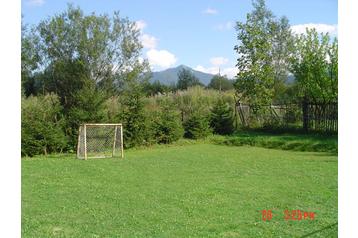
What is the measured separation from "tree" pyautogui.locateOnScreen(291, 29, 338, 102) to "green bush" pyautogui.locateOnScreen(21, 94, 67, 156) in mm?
10599

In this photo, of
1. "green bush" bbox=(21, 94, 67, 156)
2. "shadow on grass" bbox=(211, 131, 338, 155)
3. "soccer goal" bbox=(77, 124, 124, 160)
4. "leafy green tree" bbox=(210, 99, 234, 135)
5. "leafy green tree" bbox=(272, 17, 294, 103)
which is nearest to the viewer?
"soccer goal" bbox=(77, 124, 124, 160)

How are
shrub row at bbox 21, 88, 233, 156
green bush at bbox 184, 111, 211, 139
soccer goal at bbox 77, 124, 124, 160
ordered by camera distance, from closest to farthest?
1. soccer goal at bbox 77, 124, 124, 160
2. shrub row at bbox 21, 88, 233, 156
3. green bush at bbox 184, 111, 211, 139

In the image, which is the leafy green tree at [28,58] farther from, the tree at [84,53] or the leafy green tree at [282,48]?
the leafy green tree at [282,48]

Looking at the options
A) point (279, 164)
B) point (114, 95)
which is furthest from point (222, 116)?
point (279, 164)

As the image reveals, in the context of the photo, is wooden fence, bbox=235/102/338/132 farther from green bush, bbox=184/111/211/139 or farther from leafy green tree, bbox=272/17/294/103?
leafy green tree, bbox=272/17/294/103

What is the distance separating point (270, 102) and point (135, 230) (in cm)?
1516

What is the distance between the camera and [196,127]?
1698cm

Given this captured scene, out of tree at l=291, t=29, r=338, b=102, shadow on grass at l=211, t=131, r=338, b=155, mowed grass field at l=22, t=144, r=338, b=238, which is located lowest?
mowed grass field at l=22, t=144, r=338, b=238

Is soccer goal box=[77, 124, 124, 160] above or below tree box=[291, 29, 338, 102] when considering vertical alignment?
below

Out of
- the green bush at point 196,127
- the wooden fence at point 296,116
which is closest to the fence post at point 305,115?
the wooden fence at point 296,116

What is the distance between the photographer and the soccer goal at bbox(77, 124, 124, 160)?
1227 centimetres

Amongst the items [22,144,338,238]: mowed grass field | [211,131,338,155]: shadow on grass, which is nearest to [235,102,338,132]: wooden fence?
[211,131,338,155]: shadow on grass
